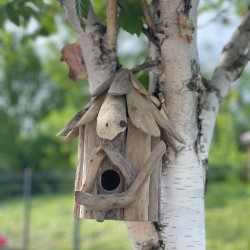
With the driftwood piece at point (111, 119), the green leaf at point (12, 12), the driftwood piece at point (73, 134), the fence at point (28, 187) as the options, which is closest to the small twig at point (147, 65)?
the driftwood piece at point (111, 119)

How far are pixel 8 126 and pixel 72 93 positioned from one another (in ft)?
18.0

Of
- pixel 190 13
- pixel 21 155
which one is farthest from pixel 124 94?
pixel 21 155

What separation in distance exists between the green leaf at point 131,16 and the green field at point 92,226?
7995 mm

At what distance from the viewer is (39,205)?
1445 cm

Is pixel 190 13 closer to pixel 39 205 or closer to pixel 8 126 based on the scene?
pixel 39 205

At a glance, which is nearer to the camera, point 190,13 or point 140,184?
point 140,184

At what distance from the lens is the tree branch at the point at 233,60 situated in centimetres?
290

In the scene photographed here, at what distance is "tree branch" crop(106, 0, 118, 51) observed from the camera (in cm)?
258

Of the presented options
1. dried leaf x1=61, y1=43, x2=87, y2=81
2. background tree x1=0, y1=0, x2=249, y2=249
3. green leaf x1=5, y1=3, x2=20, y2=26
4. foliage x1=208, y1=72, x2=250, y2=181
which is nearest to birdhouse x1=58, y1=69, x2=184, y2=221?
dried leaf x1=61, y1=43, x2=87, y2=81

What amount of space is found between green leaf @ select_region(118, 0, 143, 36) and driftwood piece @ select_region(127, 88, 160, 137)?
0.32m

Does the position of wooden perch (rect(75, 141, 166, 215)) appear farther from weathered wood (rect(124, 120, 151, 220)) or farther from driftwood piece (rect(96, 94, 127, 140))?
driftwood piece (rect(96, 94, 127, 140))

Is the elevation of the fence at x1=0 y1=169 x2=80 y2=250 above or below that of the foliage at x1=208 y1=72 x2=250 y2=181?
below

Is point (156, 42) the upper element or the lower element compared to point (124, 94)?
upper

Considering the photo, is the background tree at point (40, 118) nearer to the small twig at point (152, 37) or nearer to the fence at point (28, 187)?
the fence at point (28, 187)
